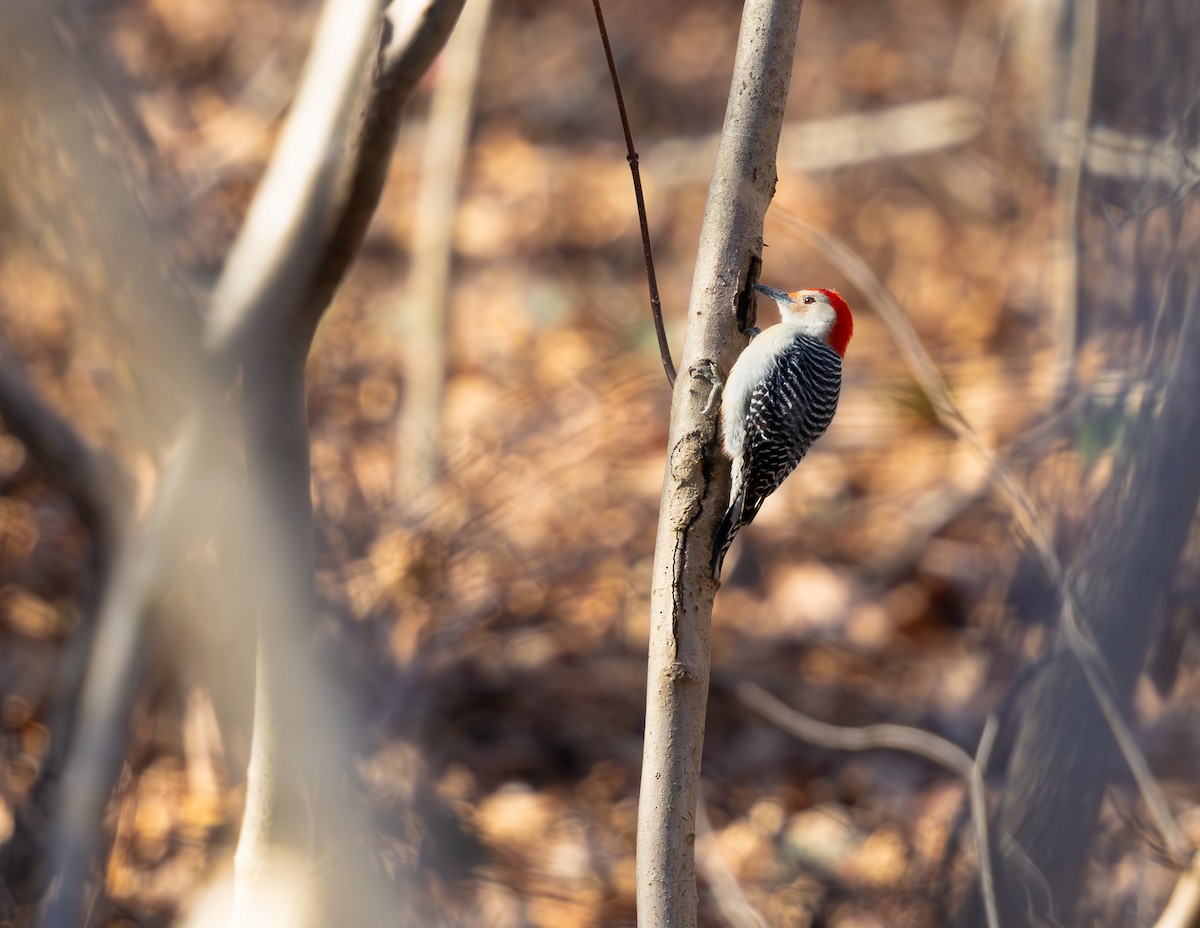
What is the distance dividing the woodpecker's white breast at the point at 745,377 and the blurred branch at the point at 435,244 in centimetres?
234

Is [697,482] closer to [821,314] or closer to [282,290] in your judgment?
[282,290]

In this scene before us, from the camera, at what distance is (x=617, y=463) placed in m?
5.73

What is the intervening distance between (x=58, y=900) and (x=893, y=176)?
20.4 feet

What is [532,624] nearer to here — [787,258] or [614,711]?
[614,711]

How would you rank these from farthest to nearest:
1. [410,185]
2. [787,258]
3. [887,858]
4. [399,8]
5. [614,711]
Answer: [410,185] < [787,258] < [614,711] < [887,858] < [399,8]

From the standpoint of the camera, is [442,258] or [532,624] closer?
[532,624]

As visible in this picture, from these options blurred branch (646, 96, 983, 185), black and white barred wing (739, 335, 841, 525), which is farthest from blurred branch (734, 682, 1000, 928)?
blurred branch (646, 96, 983, 185)

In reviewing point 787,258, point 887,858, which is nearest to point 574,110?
point 787,258

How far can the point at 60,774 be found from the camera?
9.98ft

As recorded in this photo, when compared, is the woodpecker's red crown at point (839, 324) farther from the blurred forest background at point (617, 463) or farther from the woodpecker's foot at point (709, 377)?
the woodpecker's foot at point (709, 377)

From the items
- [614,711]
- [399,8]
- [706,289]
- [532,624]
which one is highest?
[399,8]

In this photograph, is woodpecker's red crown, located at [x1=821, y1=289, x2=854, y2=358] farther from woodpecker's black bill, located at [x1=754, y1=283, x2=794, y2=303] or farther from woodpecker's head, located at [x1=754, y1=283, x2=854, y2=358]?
woodpecker's black bill, located at [x1=754, y1=283, x2=794, y2=303]

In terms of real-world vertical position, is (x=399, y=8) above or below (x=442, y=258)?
above

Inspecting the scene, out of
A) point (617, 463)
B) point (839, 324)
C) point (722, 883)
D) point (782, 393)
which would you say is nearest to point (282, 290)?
point (782, 393)
